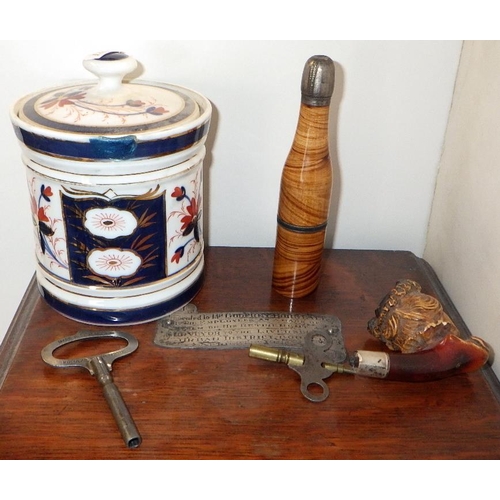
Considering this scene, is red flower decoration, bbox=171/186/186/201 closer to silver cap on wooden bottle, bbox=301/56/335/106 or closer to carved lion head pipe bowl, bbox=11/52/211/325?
carved lion head pipe bowl, bbox=11/52/211/325

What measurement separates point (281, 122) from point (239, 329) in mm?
315

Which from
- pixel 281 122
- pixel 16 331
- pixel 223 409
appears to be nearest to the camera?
pixel 223 409

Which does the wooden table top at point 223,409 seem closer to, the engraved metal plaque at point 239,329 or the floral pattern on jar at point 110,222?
the engraved metal plaque at point 239,329

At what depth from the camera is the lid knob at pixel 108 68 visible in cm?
64

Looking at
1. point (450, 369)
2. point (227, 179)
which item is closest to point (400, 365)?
point (450, 369)

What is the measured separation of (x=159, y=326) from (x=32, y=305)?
0.18 metres

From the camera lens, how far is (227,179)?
0.88 meters

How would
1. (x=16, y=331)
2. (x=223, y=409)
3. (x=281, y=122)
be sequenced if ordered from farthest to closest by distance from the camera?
(x=281, y=122), (x=16, y=331), (x=223, y=409)

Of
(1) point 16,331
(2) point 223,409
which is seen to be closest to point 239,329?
(2) point 223,409

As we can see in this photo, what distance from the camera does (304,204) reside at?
2.33 feet

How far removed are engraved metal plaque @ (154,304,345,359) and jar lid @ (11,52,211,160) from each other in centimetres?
22

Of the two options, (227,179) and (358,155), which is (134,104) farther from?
(358,155)

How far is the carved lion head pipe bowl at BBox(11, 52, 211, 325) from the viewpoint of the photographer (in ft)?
1.96

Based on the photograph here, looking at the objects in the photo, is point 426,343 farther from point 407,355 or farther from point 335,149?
point 335,149
